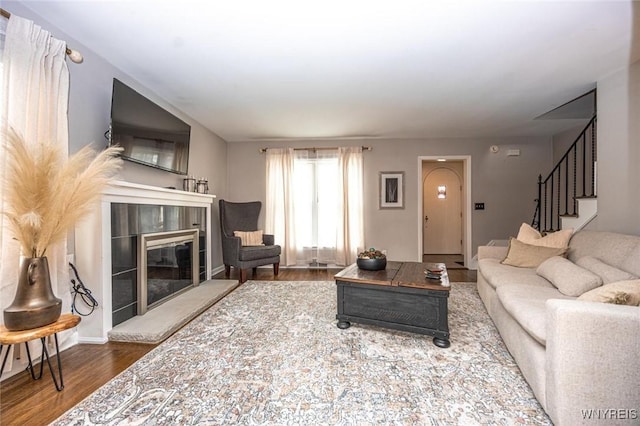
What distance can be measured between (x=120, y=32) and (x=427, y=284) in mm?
3027

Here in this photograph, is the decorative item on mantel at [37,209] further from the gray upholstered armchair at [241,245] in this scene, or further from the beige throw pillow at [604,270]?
the beige throw pillow at [604,270]

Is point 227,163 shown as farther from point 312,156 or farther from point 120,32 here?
point 120,32

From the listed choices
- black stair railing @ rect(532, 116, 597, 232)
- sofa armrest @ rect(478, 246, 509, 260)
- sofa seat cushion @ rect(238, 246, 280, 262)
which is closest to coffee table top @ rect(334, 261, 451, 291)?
sofa armrest @ rect(478, 246, 509, 260)

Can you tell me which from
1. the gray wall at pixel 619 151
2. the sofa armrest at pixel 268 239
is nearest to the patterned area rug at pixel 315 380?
the gray wall at pixel 619 151

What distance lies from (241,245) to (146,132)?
2.10m

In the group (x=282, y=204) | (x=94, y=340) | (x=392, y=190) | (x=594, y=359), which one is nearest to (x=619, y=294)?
(x=594, y=359)

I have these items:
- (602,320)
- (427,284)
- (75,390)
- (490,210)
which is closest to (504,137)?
(490,210)

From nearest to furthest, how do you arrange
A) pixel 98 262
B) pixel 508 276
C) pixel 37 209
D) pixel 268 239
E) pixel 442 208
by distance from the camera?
Result: pixel 37 209
pixel 98 262
pixel 508 276
pixel 268 239
pixel 442 208

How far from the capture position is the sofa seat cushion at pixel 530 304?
159 cm

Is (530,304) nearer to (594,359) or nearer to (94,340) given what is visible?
(594,359)

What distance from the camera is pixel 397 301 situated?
2334 millimetres

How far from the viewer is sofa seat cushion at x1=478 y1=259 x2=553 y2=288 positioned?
2383 mm

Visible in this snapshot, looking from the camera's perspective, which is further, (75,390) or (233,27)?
(233,27)

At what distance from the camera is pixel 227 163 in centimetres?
550
